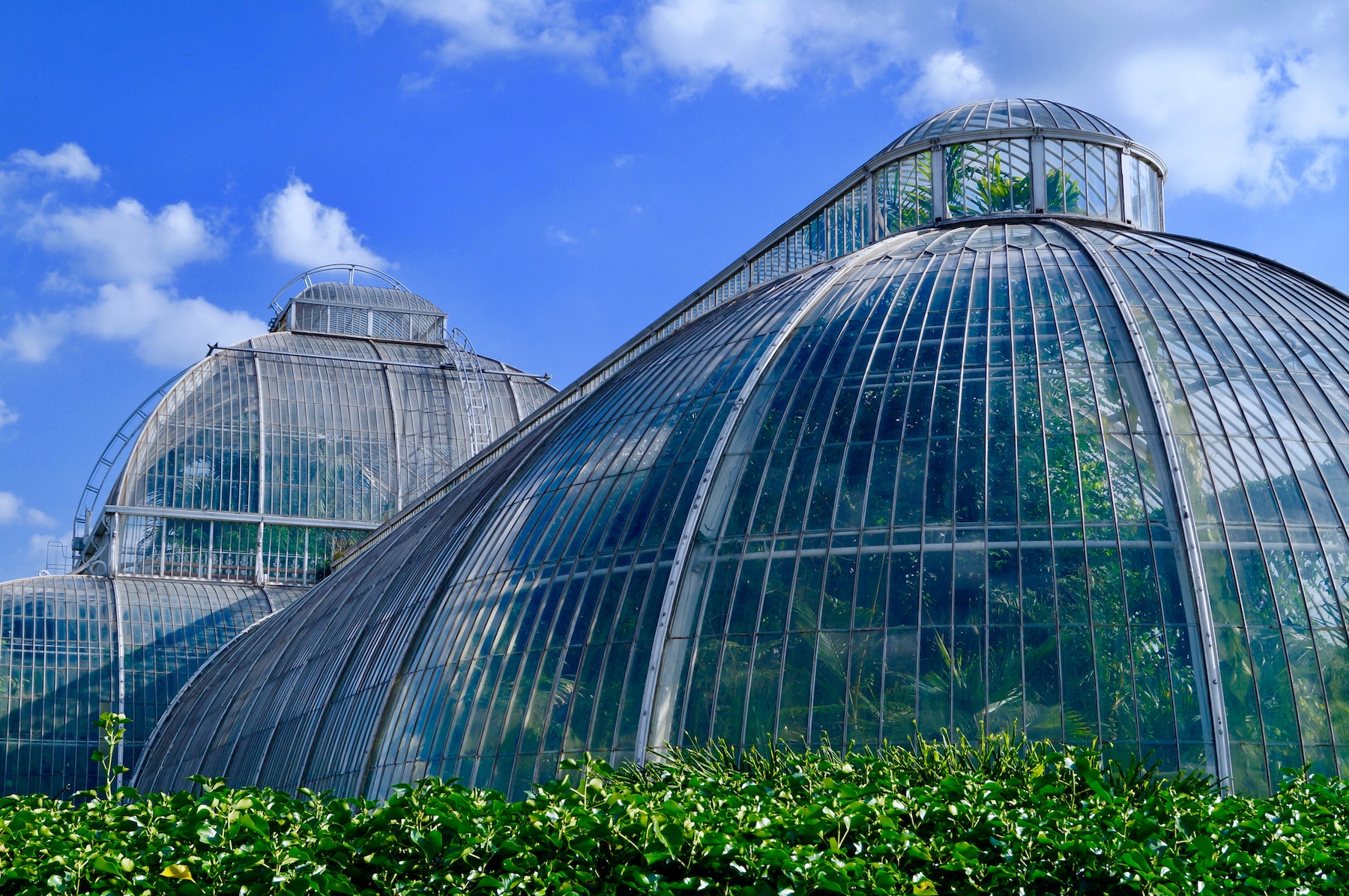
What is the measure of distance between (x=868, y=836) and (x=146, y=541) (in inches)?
1385

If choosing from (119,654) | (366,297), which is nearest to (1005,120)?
(119,654)

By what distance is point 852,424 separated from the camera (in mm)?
16125

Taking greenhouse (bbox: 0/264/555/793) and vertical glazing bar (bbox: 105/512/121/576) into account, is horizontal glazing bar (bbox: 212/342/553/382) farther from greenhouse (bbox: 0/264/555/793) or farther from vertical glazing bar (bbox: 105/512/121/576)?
vertical glazing bar (bbox: 105/512/121/576)

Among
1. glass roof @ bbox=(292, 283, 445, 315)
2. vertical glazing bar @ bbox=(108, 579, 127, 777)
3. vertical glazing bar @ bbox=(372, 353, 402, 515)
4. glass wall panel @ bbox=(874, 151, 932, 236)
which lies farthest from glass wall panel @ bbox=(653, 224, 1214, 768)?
glass roof @ bbox=(292, 283, 445, 315)

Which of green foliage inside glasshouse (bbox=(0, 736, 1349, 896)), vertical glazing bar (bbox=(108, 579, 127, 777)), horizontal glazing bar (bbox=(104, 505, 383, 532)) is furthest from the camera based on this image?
horizontal glazing bar (bbox=(104, 505, 383, 532))

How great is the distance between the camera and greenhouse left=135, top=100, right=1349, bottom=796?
13406 millimetres

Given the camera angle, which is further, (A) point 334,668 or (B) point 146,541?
(B) point 146,541

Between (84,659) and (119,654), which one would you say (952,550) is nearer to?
(119,654)

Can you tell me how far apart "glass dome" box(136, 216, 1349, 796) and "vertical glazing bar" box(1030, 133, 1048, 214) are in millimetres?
1859

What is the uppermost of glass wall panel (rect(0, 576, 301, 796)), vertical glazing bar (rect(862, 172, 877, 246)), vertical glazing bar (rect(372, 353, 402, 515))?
vertical glazing bar (rect(862, 172, 877, 246))

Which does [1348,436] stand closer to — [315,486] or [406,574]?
[406,574]

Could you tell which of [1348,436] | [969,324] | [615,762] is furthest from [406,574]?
[1348,436]

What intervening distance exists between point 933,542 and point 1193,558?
259 cm

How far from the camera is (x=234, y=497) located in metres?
40.9
